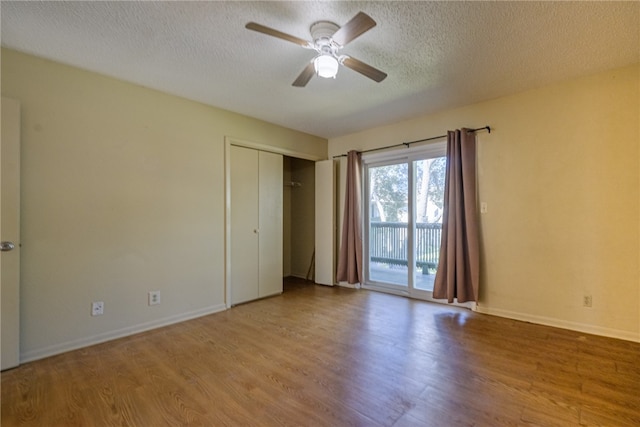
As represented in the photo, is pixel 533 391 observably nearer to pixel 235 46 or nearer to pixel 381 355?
pixel 381 355

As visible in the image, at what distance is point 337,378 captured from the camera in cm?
204

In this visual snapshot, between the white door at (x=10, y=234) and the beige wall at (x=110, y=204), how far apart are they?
101 mm

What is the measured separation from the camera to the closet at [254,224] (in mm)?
3777

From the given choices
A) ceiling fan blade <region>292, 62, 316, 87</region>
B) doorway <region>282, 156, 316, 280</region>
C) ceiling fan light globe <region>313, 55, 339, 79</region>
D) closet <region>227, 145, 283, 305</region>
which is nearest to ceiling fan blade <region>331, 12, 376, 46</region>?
ceiling fan light globe <region>313, 55, 339, 79</region>

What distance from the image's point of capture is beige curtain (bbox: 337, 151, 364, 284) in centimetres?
446

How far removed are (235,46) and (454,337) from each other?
308cm

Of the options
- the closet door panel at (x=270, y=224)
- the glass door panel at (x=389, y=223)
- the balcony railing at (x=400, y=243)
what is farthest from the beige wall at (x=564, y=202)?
the closet door panel at (x=270, y=224)

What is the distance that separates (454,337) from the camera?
2.71 meters

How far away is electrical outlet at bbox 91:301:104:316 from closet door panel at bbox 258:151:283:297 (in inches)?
71.2

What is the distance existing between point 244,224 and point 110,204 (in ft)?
4.99

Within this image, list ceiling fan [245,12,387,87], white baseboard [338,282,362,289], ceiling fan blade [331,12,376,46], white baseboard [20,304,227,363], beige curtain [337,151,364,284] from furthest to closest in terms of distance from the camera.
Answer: white baseboard [338,282,362,289]
beige curtain [337,151,364,284]
white baseboard [20,304,227,363]
ceiling fan [245,12,387,87]
ceiling fan blade [331,12,376,46]

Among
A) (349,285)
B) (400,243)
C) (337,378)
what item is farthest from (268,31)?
(349,285)

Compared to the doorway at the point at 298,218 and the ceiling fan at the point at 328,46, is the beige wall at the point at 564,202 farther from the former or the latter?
the doorway at the point at 298,218

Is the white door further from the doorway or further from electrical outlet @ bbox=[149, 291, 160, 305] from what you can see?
the doorway
